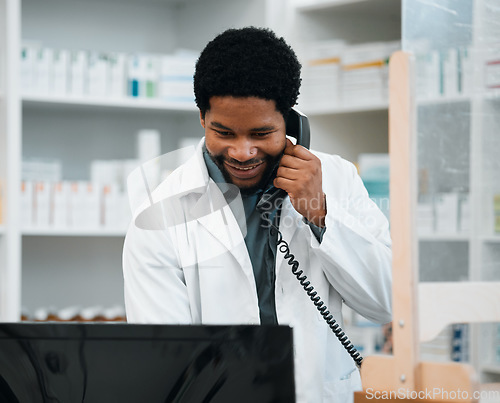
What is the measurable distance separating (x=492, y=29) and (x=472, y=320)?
1.75 feet

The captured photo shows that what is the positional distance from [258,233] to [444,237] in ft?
1.47

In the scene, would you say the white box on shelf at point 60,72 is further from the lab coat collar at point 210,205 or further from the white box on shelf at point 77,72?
the lab coat collar at point 210,205

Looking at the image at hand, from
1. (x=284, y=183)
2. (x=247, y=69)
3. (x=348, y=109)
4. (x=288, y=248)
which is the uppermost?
(x=348, y=109)

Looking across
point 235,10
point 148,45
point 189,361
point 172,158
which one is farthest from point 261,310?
point 148,45

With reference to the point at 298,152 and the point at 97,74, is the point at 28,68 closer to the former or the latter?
the point at 97,74

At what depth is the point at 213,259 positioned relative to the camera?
5.09 feet

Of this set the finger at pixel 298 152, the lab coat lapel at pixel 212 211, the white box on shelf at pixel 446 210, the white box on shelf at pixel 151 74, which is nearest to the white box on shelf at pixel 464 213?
the white box on shelf at pixel 446 210

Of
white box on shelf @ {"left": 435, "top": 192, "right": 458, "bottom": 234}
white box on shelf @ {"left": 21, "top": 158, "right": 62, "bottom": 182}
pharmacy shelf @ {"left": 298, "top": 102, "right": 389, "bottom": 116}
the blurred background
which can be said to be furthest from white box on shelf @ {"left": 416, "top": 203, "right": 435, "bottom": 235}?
white box on shelf @ {"left": 21, "top": 158, "right": 62, "bottom": 182}

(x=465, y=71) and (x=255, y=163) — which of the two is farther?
(x=255, y=163)

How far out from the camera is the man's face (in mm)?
1380

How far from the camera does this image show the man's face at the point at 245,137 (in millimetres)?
1380

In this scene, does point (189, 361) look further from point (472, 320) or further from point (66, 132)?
point (66, 132)

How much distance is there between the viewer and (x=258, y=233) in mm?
1600

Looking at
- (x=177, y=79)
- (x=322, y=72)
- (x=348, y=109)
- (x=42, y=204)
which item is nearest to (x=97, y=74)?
(x=177, y=79)
